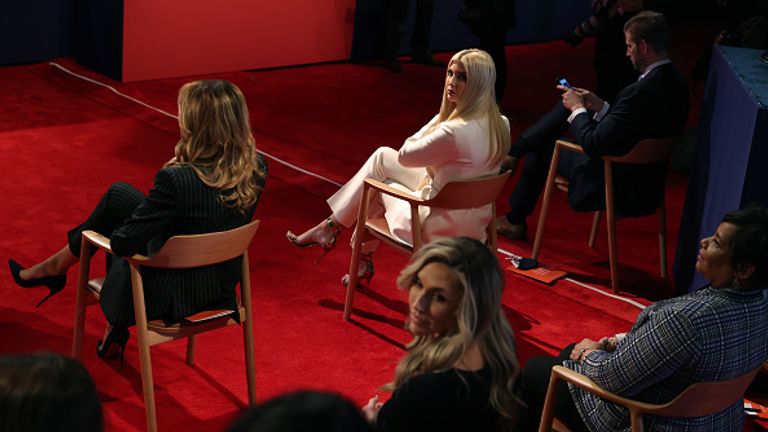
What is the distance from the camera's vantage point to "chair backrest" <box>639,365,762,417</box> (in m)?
3.18

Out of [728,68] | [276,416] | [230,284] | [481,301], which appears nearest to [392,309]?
[230,284]

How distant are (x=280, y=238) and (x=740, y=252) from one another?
3020 mm

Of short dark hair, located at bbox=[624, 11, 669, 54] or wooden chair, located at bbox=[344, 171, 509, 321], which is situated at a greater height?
short dark hair, located at bbox=[624, 11, 669, 54]

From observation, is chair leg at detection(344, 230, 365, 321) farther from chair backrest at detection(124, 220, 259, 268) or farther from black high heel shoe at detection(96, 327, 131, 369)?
chair backrest at detection(124, 220, 259, 268)

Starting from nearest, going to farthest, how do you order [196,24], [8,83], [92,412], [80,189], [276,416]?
[276,416] → [92,412] → [80,189] → [8,83] → [196,24]

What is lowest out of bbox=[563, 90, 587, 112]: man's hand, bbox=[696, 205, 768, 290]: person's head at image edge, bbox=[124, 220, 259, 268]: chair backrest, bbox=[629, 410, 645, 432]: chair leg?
bbox=[629, 410, 645, 432]: chair leg

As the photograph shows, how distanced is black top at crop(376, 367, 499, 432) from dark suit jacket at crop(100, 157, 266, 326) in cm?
135

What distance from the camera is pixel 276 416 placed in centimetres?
127

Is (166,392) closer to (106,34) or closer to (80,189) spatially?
(80,189)

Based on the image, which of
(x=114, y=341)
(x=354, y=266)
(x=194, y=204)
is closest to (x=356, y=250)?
(x=354, y=266)

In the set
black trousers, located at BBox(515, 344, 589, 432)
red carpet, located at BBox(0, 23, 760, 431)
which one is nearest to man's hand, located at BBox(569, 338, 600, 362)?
black trousers, located at BBox(515, 344, 589, 432)

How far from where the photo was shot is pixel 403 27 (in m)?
9.88

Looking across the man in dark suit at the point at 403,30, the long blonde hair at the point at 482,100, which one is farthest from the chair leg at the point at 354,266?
the man in dark suit at the point at 403,30

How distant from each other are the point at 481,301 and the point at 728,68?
2.83 metres
